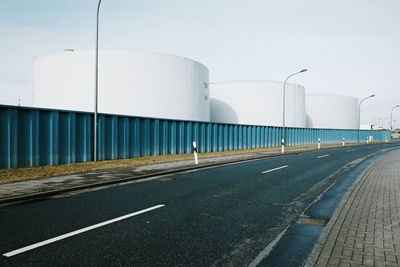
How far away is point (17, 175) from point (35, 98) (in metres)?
20.0

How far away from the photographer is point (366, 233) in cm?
446

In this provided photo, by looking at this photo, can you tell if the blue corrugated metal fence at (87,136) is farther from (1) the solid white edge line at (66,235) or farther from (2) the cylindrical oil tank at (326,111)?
(2) the cylindrical oil tank at (326,111)

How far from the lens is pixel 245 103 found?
42750mm

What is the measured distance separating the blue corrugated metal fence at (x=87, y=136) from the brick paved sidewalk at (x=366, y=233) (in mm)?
11188

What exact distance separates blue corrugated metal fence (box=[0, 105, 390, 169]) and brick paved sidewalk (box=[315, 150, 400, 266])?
36.7 ft

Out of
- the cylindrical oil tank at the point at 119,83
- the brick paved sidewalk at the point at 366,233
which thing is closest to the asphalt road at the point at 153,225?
the brick paved sidewalk at the point at 366,233

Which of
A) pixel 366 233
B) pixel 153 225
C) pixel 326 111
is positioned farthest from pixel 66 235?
pixel 326 111

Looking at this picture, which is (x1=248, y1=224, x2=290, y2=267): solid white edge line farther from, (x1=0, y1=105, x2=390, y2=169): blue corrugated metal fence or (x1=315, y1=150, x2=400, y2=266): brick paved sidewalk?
(x1=0, y1=105, x2=390, y2=169): blue corrugated metal fence

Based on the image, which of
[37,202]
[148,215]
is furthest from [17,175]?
[148,215]

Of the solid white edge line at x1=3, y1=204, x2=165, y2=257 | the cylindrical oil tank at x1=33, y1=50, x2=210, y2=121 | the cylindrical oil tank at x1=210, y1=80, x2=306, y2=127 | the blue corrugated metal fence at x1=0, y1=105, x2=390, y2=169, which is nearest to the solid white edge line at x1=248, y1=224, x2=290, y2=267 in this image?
the solid white edge line at x1=3, y1=204, x2=165, y2=257

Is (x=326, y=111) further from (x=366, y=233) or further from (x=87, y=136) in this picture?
(x=366, y=233)

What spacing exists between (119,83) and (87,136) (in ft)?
35.0

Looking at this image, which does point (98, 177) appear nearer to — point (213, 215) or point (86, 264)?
point (213, 215)

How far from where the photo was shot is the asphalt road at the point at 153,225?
12.1 feet
